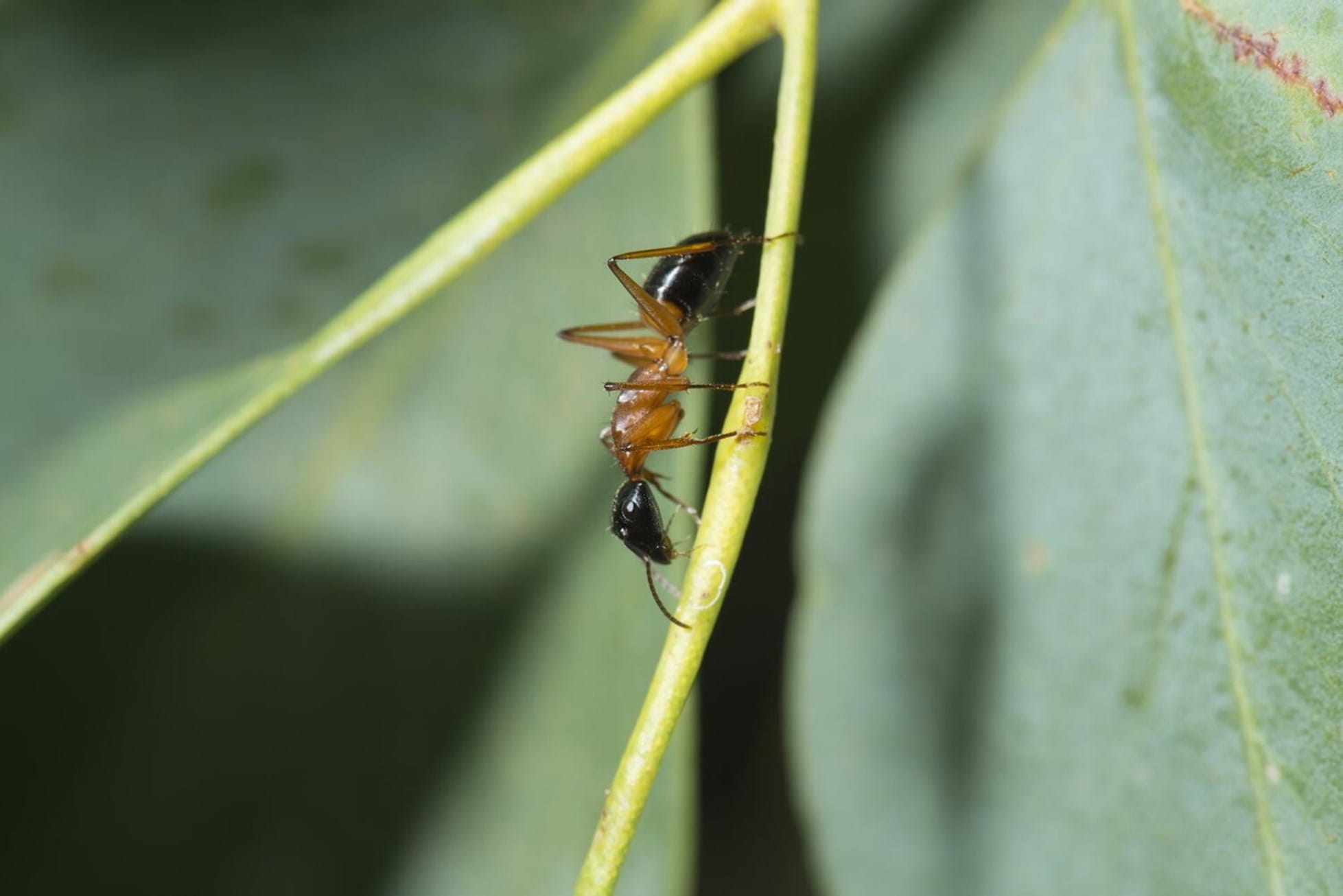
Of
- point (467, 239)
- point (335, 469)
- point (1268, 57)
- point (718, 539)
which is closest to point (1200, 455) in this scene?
point (1268, 57)

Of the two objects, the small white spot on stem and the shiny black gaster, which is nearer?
the small white spot on stem

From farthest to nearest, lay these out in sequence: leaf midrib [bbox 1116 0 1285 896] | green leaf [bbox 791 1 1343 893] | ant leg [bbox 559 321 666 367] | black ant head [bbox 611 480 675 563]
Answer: ant leg [bbox 559 321 666 367]
black ant head [bbox 611 480 675 563]
leaf midrib [bbox 1116 0 1285 896]
green leaf [bbox 791 1 1343 893]

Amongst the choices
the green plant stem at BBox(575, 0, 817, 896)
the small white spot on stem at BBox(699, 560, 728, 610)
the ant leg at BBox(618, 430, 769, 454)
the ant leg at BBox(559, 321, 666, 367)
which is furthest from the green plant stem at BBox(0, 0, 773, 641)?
the ant leg at BBox(559, 321, 666, 367)

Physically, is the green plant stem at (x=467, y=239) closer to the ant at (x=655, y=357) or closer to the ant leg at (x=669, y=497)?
the ant at (x=655, y=357)

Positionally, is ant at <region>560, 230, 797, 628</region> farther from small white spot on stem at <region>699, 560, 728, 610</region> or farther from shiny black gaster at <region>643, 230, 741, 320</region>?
small white spot on stem at <region>699, 560, 728, 610</region>

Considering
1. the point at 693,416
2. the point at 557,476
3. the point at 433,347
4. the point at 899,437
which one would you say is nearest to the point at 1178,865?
the point at 899,437

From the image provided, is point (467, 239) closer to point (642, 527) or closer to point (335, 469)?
point (642, 527)

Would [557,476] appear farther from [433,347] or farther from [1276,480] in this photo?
[1276,480]

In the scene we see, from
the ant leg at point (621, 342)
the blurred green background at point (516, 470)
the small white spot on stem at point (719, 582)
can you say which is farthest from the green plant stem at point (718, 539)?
the ant leg at point (621, 342)
